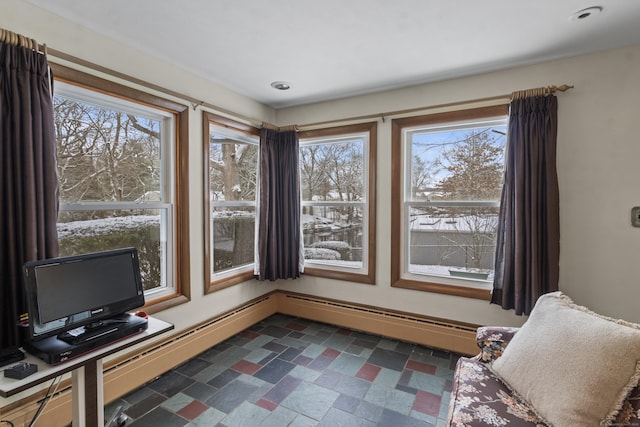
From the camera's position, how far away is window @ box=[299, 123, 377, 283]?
3160 mm

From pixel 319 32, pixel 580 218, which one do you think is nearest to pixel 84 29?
pixel 319 32

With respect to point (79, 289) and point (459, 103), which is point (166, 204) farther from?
point (459, 103)

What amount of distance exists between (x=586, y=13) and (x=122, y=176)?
3.12 meters

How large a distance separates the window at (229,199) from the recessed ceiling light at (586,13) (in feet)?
8.65

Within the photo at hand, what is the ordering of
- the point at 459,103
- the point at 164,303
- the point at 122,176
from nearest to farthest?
the point at 122,176 → the point at 164,303 → the point at 459,103

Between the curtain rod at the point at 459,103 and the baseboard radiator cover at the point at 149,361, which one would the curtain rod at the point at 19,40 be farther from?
the curtain rod at the point at 459,103

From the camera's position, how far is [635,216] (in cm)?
212

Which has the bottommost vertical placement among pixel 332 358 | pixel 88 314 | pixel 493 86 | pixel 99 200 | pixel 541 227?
pixel 332 358

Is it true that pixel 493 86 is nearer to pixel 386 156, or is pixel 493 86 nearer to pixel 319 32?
pixel 386 156

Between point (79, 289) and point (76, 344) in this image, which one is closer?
point (76, 344)

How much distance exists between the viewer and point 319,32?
6.52 feet

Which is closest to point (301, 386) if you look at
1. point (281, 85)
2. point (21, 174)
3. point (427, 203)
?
point (427, 203)

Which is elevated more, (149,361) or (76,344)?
(76,344)

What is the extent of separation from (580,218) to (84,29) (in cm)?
362
